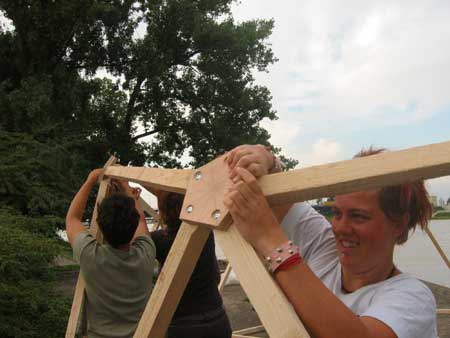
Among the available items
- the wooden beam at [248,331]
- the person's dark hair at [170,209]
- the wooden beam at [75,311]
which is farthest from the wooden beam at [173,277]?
the wooden beam at [248,331]

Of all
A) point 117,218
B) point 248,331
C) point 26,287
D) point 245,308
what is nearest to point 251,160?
point 117,218

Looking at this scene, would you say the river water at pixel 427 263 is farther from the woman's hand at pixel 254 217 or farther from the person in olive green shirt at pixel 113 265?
the woman's hand at pixel 254 217

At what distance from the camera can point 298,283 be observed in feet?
2.87

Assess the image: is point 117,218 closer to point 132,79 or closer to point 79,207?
point 79,207

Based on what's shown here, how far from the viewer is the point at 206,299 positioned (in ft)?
8.75

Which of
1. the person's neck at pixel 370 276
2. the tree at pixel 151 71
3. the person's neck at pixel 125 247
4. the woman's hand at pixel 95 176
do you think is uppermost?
the tree at pixel 151 71

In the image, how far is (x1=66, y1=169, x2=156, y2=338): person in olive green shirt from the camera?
86.9 inches

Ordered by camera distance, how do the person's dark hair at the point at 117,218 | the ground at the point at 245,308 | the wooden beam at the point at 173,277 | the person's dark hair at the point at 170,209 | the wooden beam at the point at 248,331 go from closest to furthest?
the wooden beam at the point at 173,277, the person's dark hair at the point at 117,218, the person's dark hair at the point at 170,209, the wooden beam at the point at 248,331, the ground at the point at 245,308

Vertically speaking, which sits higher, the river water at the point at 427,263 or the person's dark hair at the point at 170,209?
the person's dark hair at the point at 170,209

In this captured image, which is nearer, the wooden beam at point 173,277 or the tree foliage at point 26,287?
the wooden beam at point 173,277

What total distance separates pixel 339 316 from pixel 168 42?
41.4ft

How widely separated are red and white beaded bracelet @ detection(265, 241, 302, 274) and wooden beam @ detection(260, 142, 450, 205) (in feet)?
0.35

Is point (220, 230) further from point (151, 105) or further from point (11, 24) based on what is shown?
point (151, 105)

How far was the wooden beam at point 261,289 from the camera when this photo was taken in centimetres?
83
